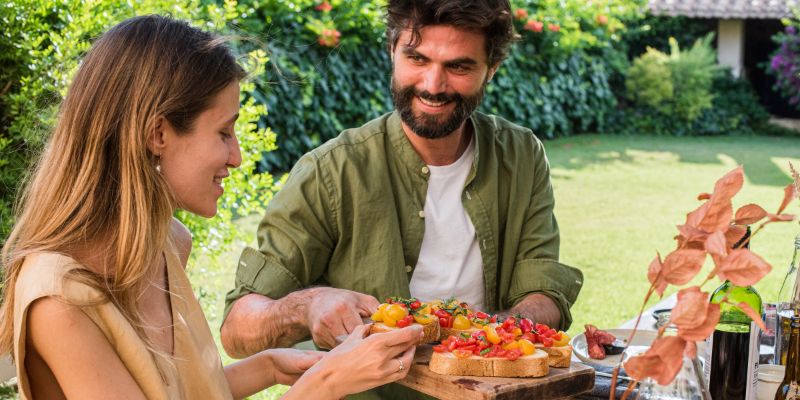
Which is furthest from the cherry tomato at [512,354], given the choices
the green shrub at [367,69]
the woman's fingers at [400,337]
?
the green shrub at [367,69]

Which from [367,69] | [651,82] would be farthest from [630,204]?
[651,82]

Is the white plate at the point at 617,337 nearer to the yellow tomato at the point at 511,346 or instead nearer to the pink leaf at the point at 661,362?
the yellow tomato at the point at 511,346

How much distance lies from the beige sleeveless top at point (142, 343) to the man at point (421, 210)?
1.75 feet

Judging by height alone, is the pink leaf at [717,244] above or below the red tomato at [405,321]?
above

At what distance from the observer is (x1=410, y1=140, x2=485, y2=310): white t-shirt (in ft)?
10.2

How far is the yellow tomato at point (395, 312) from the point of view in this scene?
92.0 inches

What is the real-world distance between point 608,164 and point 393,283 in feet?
34.8

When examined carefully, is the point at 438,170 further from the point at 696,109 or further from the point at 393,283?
the point at 696,109

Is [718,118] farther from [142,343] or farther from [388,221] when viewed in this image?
[142,343]

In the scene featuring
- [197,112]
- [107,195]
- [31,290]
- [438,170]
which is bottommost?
[438,170]

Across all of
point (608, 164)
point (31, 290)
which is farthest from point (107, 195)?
point (608, 164)

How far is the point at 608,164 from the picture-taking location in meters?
13.2

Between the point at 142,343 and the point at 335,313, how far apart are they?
674 millimetres

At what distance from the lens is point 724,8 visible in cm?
1839
